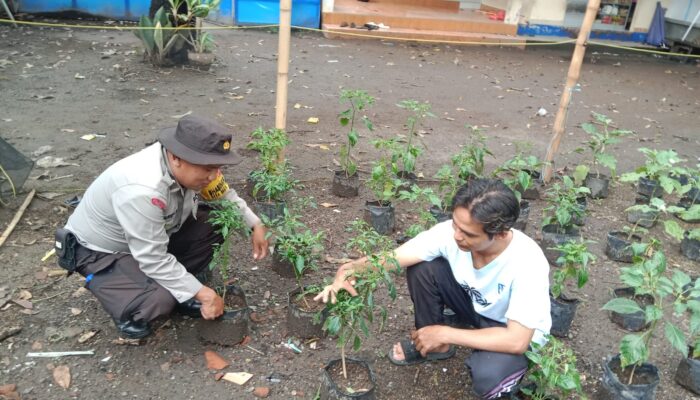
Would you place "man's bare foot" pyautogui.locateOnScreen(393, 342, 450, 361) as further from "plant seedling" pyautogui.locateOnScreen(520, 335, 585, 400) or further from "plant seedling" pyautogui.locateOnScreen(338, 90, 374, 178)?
"plant seedling" pyautogui.locateOnScreen(338, 90, 374, 178)

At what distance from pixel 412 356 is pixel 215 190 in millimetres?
1395

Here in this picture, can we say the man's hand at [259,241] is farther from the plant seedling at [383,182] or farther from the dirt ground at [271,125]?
the plant seedling at [383,182]

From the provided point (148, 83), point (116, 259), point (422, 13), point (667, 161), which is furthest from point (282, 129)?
point (422, 13)

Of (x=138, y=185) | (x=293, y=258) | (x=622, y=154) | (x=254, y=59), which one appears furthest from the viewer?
(x=254, y=59)

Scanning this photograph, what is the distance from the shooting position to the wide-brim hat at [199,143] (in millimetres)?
2545

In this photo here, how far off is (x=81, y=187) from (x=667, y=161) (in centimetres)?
463

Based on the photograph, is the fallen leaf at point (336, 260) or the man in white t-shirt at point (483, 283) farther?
the fallen leaf at point (336, 260)

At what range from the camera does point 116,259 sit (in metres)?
2.85

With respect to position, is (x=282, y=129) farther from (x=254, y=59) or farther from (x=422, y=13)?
(x=422, y=13)

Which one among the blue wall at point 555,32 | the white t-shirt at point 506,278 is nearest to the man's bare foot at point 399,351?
the white t-shirt at point 506,278

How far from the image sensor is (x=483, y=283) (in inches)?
105

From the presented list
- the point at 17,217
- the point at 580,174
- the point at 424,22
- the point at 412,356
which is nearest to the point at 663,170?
the point at 580,174

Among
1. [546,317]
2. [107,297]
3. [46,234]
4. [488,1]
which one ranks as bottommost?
[46,234]

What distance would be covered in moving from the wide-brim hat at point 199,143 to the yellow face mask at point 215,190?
0.50 metres
